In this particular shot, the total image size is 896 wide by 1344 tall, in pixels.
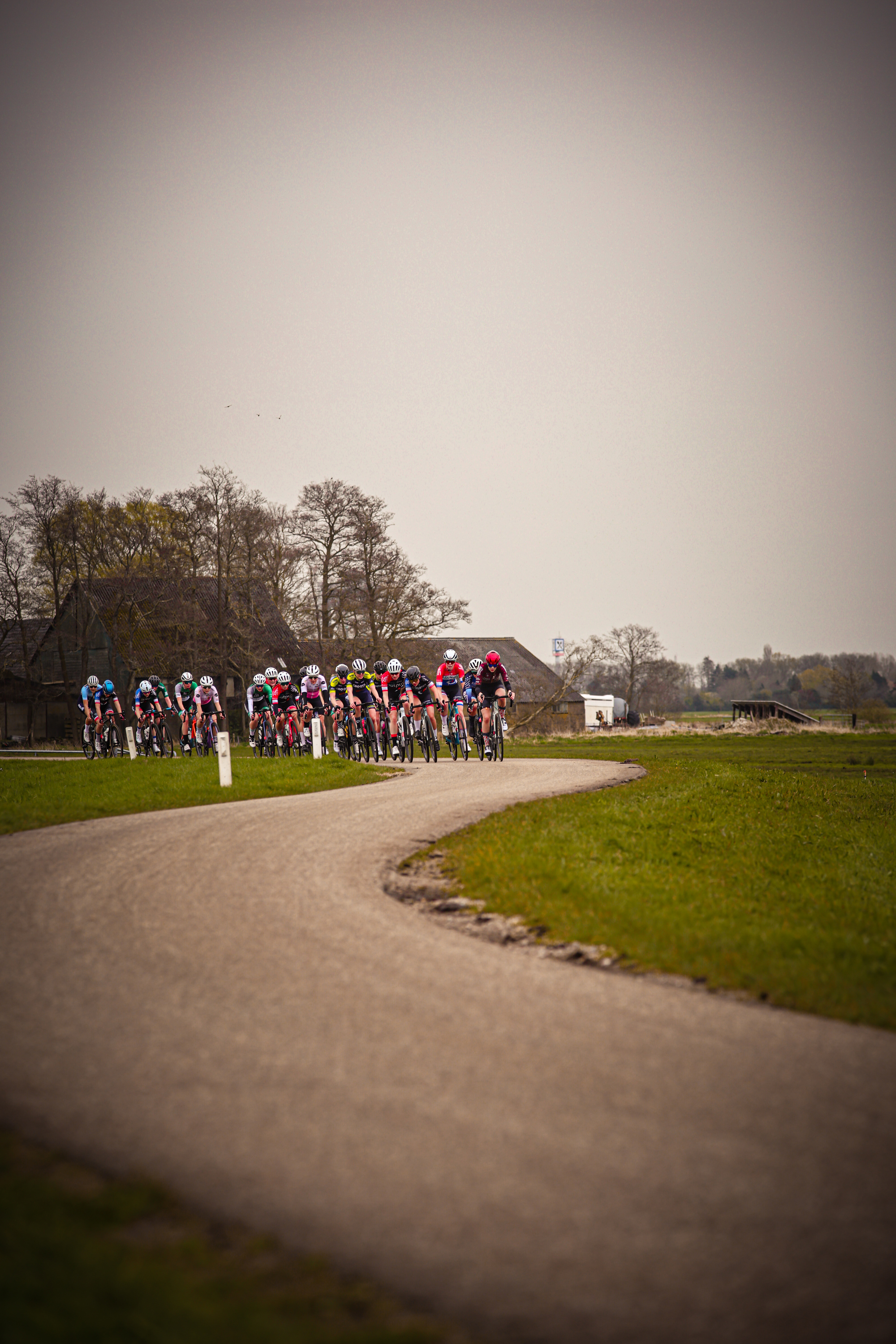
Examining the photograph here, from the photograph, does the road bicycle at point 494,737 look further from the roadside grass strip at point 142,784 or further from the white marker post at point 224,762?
the white marker post at point 224,762

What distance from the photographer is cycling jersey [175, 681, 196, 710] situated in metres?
28.7

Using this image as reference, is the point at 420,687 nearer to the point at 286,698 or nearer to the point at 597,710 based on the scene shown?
Result: the point at 286,698

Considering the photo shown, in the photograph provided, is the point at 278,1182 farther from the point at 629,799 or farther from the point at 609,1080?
the point at 629,799

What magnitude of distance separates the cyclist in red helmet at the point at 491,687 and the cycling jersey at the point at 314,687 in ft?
14.3

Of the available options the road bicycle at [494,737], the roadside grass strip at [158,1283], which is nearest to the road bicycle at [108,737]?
the road bicycle at [494,737]

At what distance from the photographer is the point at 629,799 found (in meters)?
14.1

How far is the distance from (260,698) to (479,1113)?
23.8 meters

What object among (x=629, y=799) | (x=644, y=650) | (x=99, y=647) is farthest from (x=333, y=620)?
(x=644, y=650)

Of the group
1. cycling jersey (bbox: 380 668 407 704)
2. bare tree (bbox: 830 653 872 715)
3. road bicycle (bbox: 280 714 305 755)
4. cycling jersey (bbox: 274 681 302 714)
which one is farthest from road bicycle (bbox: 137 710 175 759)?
bare tree (bbox: 830 653 872 715)

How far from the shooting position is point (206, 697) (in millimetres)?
27188

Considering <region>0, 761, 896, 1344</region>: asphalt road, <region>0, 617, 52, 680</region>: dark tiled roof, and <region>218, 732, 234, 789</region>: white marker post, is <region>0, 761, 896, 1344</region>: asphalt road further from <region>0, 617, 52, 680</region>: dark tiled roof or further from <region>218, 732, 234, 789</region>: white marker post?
<region>0, 617, 52, 680</region>: dark tiled roof

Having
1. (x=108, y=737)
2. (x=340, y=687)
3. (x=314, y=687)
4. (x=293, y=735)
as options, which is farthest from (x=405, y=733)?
(x=108, y=737)

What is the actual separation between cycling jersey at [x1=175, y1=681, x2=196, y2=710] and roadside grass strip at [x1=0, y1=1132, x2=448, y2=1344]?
26294mm

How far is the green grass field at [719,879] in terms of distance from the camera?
6086 millimetres
